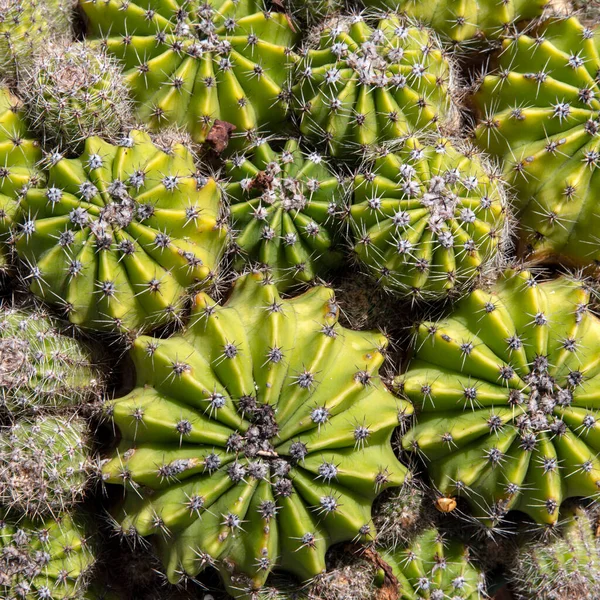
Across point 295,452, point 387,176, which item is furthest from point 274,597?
point 387,176

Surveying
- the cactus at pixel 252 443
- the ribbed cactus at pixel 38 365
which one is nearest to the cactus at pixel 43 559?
the cactus at pixel 252 443

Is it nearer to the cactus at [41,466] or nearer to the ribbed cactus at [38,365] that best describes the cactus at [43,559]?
the cactus at [41,466]

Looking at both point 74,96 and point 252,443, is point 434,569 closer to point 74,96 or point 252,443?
point 252,443

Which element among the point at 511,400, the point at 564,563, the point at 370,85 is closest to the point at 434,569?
the point at 564,563

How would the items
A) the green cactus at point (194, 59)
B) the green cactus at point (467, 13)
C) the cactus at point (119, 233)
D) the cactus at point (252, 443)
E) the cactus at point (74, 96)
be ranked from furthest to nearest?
the green cactus at point (467, 13) → the green cactus at point (194, 59) → the cactus at point (74, 96) → the cactus at point (119, 233) → the cactus at point (252, 443)

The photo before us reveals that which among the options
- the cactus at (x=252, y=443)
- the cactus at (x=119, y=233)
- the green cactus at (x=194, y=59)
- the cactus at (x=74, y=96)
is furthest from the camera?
the green cactus at (x=194, y=59)

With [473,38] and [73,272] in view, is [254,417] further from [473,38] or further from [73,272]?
[473,38]
